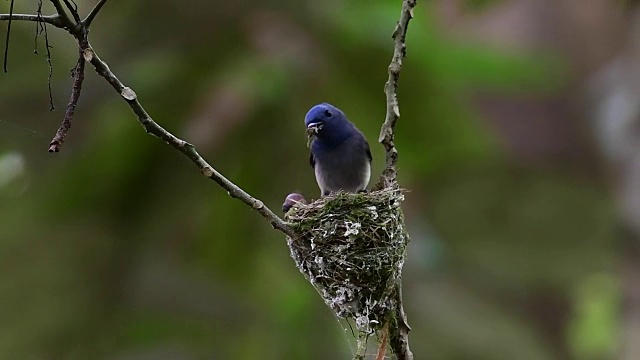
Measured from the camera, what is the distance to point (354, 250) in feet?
9.68

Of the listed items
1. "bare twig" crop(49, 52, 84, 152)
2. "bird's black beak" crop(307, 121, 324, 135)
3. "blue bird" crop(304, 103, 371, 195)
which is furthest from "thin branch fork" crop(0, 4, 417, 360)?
"blue bird" crop(304, 103, 371, 195)

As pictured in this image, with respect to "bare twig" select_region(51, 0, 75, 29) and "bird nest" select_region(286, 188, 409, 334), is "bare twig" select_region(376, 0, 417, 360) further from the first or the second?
"bare twig" select_region(51, 0, 75, 29)

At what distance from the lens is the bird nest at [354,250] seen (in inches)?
108

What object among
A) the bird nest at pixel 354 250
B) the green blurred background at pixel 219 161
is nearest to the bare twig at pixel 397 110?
the bird nest at pixel 354 250

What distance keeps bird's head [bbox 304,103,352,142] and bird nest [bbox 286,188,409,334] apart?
56 cm

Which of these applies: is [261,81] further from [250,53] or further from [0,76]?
[0,76]

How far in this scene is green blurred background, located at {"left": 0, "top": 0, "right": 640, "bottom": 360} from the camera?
4.07m

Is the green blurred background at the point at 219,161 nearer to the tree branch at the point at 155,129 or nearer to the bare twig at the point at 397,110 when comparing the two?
the bare twig at the point at 397,110

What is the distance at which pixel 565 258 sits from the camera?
5555 millimetres

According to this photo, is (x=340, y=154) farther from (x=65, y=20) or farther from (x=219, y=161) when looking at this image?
(x=65, y=20)

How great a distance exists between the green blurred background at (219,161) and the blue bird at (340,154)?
290mm

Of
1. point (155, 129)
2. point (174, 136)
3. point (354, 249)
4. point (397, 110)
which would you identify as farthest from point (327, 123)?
point (155, 129)

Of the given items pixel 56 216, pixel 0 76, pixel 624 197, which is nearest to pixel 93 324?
pixel 56 216

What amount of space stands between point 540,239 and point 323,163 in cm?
230
